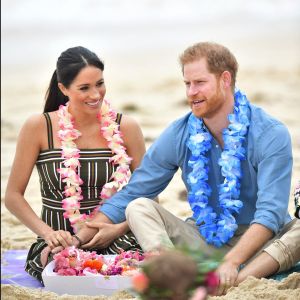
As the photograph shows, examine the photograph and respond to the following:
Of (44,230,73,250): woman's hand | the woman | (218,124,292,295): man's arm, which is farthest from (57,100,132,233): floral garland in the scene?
(218,124,292,295): man's arm

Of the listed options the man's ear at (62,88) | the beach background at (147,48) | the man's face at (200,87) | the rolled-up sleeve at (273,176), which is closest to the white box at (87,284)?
the rolled-up sleeve at (273,176)

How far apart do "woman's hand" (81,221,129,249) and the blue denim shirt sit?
61 mm

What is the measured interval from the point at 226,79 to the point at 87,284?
1414 millimetres

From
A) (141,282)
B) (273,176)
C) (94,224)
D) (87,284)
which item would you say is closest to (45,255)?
(94,224)

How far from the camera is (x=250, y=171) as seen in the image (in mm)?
4777

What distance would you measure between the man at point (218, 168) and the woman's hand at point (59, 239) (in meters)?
0.14

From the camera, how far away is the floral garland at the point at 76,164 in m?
5.10

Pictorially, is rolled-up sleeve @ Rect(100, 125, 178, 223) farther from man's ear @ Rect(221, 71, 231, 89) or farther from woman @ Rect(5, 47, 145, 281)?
man's ear @ Rect(221, 71, 231, 89)

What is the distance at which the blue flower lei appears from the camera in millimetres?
4727

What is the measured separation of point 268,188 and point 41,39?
21.4 meters

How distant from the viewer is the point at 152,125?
1246 centimetres

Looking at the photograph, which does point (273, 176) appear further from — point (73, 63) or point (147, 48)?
point (147, 48)

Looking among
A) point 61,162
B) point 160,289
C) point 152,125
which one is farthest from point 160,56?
point 160,289

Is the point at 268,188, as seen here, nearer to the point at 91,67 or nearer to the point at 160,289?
the point at 91,67
